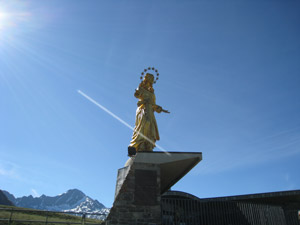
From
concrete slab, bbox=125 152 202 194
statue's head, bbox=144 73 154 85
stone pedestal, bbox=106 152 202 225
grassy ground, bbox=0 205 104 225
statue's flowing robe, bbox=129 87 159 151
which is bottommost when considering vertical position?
grassy ground, bbox=0 205 104 225

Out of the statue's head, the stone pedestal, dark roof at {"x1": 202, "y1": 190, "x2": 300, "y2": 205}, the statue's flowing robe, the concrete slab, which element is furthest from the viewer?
dark roof at {"x1": 202, "y1": 190, "x2": 300, "y2": 205}

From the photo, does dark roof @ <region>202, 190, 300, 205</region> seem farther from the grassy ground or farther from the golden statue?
the grassy ground

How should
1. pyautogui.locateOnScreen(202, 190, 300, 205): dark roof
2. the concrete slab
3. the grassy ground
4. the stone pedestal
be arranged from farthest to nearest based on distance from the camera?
pyautogui.locateOnScreen(202, 190, 300, 205): dark roof, the concrete slab, the grassy ground, the stone pedestal

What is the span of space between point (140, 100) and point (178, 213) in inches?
259

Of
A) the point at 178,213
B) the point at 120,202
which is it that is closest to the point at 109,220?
Result: the point at 120,202

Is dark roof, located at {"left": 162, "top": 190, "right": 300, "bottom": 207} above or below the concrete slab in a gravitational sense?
below

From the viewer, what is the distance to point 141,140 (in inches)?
465

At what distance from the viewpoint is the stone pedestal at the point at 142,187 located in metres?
8.29

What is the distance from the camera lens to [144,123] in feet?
40.3

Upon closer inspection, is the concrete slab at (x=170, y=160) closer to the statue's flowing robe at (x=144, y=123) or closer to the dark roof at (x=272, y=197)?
the statue's flowing robe at (x=144, y=123)

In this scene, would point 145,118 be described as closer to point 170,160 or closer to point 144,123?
point 144,123

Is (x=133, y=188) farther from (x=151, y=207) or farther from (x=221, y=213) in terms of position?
(x=221, y=213)

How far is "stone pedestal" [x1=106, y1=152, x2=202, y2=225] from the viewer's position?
8.29 metres

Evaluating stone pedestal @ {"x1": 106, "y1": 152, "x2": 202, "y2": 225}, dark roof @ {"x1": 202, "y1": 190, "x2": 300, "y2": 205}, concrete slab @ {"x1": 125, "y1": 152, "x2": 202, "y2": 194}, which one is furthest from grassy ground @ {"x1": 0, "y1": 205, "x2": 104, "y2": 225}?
dark roof @ {"x1": 202, "y1": 190, "x2": 300, "y2": 205}
